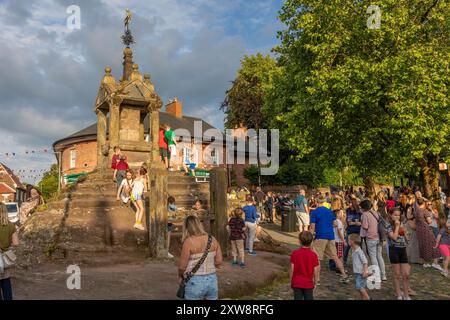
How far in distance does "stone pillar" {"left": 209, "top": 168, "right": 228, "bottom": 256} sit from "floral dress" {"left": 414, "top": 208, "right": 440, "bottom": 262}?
17.5ft

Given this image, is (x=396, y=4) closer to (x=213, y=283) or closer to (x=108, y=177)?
(x=108, y=177)

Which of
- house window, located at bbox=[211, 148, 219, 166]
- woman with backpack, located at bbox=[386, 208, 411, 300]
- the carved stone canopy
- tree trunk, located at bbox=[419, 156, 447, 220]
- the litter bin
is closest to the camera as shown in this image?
woman with backpack, located at bbox=[386, 208, 411, 300]

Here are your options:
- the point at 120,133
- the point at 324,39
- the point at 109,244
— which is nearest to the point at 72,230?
the point at 109,244

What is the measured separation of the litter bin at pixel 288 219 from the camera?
19.0 metres

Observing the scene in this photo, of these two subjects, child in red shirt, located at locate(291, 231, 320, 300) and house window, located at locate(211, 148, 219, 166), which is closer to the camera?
child in red shirt, located at locate(291, 231, 320, 300)

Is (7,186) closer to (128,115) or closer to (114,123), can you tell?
(128,115)

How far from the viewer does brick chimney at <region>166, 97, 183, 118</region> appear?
44.9 meters

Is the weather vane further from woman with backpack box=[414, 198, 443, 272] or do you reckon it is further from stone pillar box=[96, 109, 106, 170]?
woman with backpack box=[414, 198, 443, 272]

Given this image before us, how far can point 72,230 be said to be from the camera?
9.64 meters

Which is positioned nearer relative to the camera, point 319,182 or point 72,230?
point 72,230

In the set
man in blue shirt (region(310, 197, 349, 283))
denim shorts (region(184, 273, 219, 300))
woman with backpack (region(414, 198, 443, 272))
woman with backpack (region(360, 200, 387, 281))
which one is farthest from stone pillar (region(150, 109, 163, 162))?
denim shorts (region(184, 273, 219, 300))

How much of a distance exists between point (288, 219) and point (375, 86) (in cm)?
746

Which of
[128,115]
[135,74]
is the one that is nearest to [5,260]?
[128,115]
